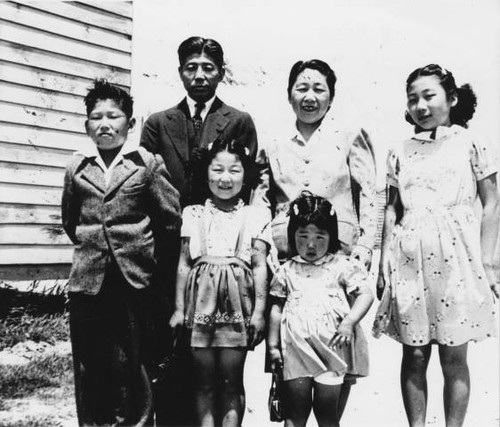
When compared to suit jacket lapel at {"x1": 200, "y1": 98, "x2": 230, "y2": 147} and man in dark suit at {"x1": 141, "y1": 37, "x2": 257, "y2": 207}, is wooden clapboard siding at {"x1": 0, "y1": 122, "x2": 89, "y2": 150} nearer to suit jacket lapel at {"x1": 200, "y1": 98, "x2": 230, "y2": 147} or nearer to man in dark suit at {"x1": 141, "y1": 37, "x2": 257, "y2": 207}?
man in dark suit at {"x1": 141, "y1": 37, "x2": 257, "y2": 207}

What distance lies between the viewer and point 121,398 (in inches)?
119

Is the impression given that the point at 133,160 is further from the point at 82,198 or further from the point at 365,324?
the point at 365,324

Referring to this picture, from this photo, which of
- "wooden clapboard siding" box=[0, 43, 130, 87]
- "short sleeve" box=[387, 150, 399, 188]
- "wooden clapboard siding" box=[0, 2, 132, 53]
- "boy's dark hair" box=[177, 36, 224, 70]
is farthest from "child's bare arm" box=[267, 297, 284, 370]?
"wooden clapboard siding" box=[0, 2, 132, 53]

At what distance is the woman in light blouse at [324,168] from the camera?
10.4 feet

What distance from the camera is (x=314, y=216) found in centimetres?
294

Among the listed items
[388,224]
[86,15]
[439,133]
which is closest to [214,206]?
[388,224]

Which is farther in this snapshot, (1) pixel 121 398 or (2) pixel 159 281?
(2) pixel 159 281

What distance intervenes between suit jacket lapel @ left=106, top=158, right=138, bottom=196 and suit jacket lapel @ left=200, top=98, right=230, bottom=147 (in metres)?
0.48

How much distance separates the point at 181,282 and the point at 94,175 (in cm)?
70

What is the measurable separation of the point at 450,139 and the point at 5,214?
4.39 m

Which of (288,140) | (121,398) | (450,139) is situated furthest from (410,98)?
(121,398)

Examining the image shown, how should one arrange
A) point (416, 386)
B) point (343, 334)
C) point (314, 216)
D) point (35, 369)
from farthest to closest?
point (35, 369), point (416, 386), point (314, 216), point (343, 334)

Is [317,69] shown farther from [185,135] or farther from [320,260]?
[320,260]

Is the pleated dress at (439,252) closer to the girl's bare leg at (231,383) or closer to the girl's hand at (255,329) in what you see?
the girl's hand at (255,329)
